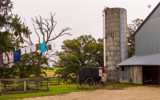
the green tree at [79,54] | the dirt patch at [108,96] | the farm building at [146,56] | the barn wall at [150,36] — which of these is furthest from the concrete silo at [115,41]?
the dirt patch at [108,96]

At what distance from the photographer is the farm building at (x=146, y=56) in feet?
74.8

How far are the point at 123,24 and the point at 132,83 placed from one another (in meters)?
8.66

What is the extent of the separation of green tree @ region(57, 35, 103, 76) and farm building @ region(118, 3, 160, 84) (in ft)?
23.7

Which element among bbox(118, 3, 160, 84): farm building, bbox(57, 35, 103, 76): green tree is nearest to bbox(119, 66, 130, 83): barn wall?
bbox(118, 3, 160, 84): farm building

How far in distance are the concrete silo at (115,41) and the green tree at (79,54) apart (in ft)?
16.2

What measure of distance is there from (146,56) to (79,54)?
41.3 feet

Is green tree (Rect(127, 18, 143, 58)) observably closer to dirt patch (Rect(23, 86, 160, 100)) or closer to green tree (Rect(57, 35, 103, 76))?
green tree (Rect(57, 35, 103, 76))

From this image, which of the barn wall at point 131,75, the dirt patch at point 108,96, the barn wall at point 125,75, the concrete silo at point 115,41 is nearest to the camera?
the dirt patch at point 108,96

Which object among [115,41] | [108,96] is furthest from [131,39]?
[108,96]

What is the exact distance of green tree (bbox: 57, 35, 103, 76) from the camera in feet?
106

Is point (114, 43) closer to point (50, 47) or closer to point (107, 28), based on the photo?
point (107, 28)

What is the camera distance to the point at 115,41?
27.8 meters

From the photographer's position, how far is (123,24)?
91.6 feet

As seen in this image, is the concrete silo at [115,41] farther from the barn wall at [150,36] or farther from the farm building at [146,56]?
the barn wall at [150,36]
